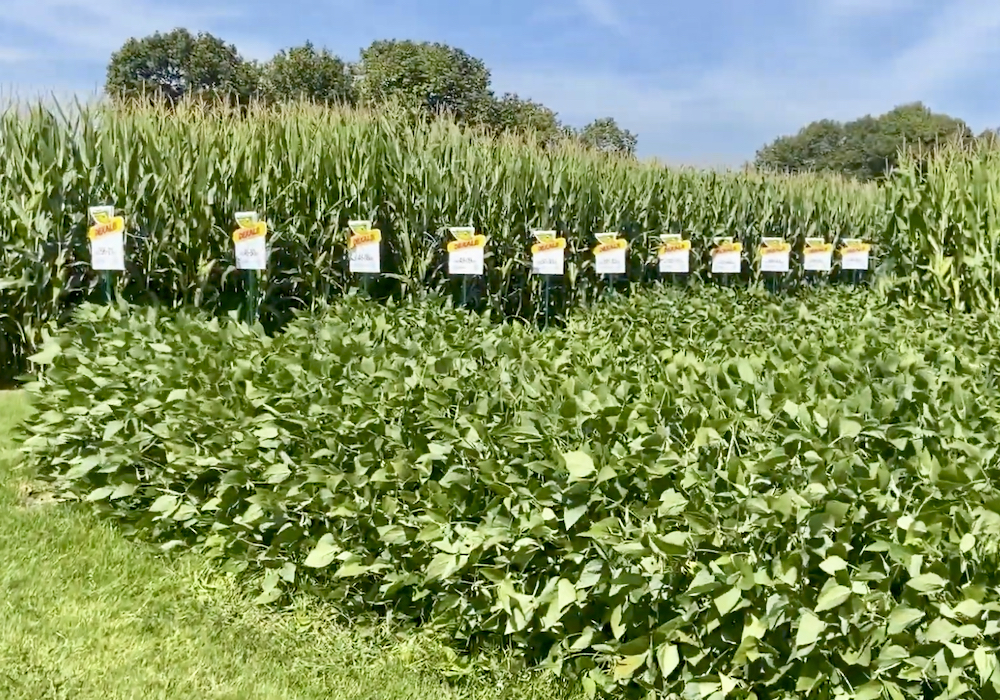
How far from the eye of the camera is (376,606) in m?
3.00

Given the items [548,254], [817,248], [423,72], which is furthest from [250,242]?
[423,72]

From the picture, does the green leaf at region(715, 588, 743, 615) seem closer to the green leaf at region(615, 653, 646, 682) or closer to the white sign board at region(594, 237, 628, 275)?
the green leaf at region(615, 653, 646, 682)

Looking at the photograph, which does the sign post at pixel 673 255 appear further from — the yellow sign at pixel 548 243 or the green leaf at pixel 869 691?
the green leaf at pixel 869 691

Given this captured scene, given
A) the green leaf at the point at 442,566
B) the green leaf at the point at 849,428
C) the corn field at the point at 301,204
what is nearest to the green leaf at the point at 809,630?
the green leaf at the point at 849,428

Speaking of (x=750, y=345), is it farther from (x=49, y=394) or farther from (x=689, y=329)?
(x=49, y=394)

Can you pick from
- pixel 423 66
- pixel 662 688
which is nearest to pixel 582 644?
pixel 662 688

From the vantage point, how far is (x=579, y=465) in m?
2.43

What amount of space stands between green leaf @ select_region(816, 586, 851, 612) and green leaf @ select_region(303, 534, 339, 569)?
1.64 metres

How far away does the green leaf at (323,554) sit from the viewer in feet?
9.50

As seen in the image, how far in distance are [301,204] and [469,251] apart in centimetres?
162

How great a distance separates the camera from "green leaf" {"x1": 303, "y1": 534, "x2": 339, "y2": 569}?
2896 mm

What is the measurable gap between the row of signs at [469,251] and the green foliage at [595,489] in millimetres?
1916

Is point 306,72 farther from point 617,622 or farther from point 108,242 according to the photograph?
point 617,622

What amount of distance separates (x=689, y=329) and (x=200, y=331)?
2.97m
